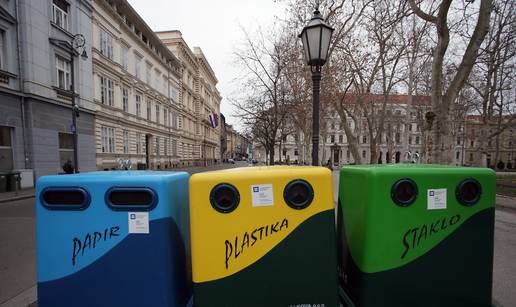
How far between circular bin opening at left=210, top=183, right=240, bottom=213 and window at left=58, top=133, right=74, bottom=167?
68.8 feet

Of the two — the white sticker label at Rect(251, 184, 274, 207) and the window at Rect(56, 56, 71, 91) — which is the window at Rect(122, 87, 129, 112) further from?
the white sticker label at Rect(251, 184, 274, 207)

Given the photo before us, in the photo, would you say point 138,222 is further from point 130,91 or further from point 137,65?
point 137,65

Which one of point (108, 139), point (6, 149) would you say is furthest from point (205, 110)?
point (6, 149)

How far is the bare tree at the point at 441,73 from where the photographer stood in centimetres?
719

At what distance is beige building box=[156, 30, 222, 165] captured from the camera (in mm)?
44531

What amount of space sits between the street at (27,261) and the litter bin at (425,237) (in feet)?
4.93

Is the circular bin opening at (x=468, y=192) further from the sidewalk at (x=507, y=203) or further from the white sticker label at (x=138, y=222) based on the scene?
the sidewalk at (x=507, y=203)

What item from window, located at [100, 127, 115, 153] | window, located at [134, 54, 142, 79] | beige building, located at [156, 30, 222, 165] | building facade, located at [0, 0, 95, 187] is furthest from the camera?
beige building, located at [156, 30, 222, 165]

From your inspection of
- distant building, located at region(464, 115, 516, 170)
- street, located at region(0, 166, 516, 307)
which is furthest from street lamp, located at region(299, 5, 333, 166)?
distant building, located at region(464, 115, 516, 170)

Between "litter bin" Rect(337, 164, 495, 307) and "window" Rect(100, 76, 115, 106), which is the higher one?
"window" Rect(100, 76, 115, 106)

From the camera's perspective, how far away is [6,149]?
14742mm

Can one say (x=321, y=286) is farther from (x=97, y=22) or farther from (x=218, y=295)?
(x=97, y=22)

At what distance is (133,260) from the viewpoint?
1775 mm

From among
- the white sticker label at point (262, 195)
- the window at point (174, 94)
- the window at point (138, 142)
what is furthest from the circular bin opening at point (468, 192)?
the window at point (174, 94)
